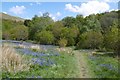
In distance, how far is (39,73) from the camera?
12492 millimetres

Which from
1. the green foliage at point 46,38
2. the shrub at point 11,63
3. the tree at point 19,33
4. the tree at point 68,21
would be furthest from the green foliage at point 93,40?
the shrub at point 11,63

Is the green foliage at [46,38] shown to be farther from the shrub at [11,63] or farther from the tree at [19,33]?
the shrub at [11,63]

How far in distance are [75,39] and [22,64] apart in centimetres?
3276

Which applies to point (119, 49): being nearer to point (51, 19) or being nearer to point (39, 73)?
point (39, 73)

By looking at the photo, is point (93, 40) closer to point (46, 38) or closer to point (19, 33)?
point (46, 38)

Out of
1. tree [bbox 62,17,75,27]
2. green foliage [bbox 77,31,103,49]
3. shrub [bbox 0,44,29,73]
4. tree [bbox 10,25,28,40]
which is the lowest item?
shrub [bbox 0,44,29,73]

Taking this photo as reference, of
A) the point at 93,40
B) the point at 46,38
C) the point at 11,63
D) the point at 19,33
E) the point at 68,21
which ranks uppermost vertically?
the point at 68,21

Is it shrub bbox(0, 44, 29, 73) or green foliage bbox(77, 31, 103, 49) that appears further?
green foliage bbox(77, 31, 103, 49)

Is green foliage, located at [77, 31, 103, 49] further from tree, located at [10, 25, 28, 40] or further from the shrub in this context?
the shrub

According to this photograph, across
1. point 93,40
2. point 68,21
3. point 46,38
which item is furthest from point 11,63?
point 68,21

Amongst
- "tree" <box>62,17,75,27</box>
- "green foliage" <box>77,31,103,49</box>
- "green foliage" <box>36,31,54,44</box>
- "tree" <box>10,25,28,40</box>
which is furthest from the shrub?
"tree" <box>62,17,75,27</box>

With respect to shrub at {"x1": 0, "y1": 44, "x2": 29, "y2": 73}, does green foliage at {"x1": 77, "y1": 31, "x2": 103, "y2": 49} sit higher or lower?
higher

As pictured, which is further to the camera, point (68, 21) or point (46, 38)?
point (68, 21)

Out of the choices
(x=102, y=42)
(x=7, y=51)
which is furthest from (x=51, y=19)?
(x=7, y=51)
